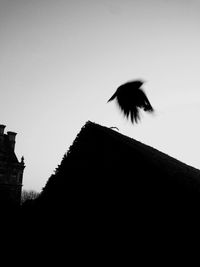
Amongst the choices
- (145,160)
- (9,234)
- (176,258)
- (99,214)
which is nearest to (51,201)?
(9,234)

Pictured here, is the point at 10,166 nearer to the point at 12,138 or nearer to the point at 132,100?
the point at 12,138

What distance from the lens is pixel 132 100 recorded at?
523 cm

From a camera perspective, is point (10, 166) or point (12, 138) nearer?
Answer: point (10, 166)

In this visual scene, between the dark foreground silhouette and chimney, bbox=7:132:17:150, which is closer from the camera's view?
the dark foreground silhouette

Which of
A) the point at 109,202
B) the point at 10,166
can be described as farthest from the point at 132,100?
the point at 10,166

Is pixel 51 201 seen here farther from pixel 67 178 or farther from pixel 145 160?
pixel 145 160

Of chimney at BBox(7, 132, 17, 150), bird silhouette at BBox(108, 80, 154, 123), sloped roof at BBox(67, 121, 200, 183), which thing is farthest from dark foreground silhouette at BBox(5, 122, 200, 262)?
chimney at BBox(7, 132, 17, 150)

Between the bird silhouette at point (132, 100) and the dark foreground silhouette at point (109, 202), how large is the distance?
73 cm

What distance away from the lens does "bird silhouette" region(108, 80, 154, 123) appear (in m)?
5.01

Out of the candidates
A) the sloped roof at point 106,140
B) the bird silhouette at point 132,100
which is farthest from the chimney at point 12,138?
the bird silhouette at point 132,100

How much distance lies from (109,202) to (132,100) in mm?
2066

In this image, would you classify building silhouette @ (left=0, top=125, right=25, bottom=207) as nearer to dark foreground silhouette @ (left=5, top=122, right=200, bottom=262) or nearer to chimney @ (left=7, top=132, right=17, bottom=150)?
chimney @ (left=7, top=132, right=17, bottom=150)

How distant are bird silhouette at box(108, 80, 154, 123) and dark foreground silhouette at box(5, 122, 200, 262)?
0.73 metres

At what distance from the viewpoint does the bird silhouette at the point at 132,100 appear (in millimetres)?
5007
